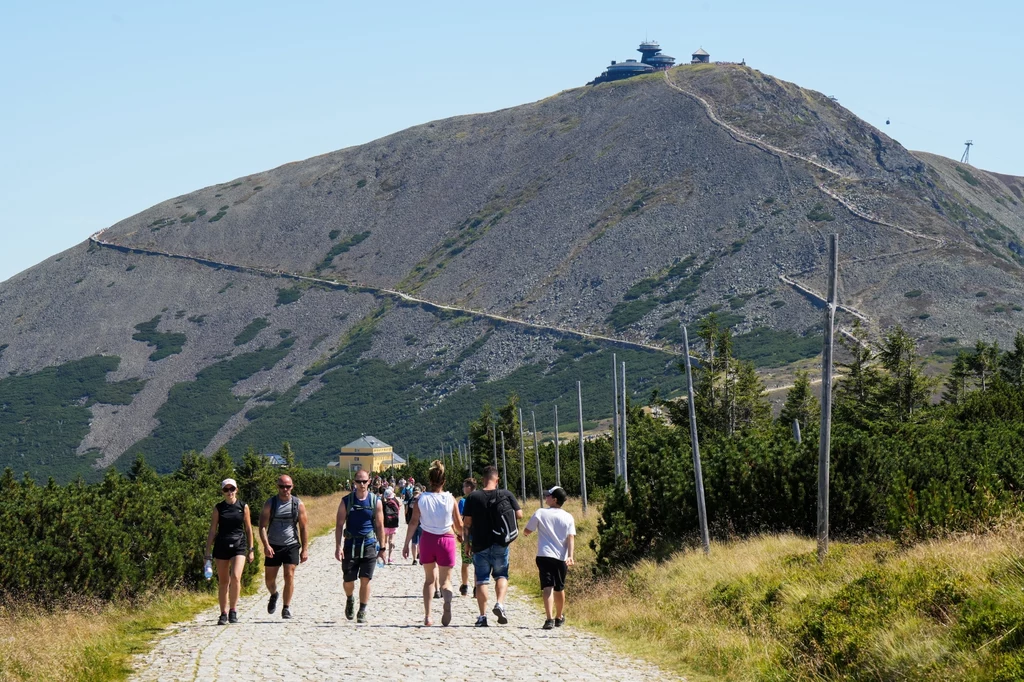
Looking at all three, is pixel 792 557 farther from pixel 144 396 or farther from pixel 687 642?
pixel 144 396

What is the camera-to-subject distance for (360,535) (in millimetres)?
14922

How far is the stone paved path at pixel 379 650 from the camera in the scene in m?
11.1

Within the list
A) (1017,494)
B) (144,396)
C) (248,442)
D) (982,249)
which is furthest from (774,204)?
(1017,494)

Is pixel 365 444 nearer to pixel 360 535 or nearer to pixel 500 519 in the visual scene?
pixel 360 535

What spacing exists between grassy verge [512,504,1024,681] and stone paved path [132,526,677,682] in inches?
28.2

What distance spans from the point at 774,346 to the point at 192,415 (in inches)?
3466

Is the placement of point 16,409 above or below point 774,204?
below

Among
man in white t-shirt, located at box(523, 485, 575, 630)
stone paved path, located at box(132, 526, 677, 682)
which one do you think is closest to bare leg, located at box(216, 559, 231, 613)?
stone paved path, located at box(132, 526, 677, 682)

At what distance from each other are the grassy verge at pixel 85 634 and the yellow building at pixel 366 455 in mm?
136845

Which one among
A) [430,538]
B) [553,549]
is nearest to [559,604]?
Answer: [553,549]

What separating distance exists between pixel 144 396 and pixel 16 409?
1981 cm

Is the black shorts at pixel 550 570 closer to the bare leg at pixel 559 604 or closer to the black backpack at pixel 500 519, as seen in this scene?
the bare leg at pixel 559 604

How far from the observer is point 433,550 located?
15.0 metres

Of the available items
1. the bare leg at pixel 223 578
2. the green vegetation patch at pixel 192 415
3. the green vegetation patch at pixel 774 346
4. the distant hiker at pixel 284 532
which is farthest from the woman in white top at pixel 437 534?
the green vegetation patch at pixel 192 415
